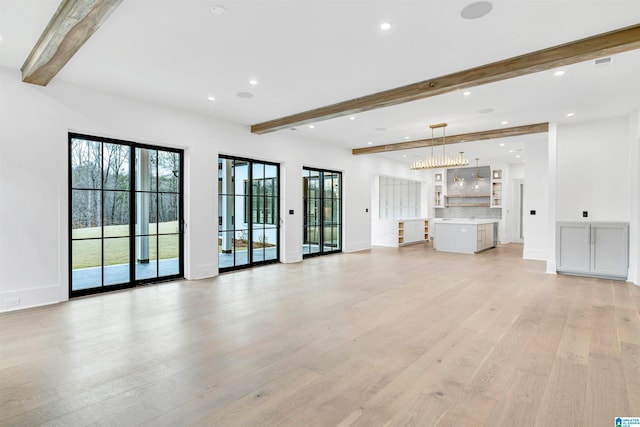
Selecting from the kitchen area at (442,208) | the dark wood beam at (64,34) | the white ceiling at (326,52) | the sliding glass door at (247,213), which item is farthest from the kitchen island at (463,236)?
the dark wood beam at (64,34)

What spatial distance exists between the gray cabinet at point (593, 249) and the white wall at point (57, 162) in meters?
6.31

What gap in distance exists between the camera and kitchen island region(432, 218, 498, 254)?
935cm

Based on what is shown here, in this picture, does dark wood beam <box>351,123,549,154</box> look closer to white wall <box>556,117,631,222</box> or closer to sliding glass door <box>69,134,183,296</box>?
white wall <box>556,117,631,222</box>

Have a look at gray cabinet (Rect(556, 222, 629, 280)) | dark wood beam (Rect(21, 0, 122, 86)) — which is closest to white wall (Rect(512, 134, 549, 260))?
gray cabinet (Rect(556, 222, 629, 280))

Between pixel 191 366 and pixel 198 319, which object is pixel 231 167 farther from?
pixel 191 366

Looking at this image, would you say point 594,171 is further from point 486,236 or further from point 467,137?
point 486,236

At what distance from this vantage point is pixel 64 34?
2.96m

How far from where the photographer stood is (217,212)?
6281 mm

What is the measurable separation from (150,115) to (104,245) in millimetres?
2115

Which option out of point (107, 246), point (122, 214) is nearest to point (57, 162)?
point (122, 214)

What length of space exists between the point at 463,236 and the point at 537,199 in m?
2.09

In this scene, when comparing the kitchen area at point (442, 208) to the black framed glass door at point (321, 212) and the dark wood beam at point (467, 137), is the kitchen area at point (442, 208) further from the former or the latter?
the dark wood beam at point (467, 137)

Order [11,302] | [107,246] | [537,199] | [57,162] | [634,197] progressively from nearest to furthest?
[11,302] → [57,162] → [107,246] → [634,197] → [537,199]

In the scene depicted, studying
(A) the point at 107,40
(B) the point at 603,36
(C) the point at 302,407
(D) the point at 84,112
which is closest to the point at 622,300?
(B) the point at 603,36
